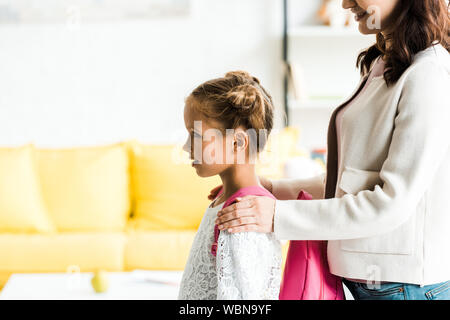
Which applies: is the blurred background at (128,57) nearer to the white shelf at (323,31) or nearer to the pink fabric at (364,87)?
the white shelf at (323,31)

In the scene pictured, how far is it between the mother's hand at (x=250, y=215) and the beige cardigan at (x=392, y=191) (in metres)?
0.02

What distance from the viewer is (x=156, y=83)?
9.93 ft

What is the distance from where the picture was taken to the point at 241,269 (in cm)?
89

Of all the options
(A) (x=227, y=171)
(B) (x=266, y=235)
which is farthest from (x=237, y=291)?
(A) (x=227, y=171)

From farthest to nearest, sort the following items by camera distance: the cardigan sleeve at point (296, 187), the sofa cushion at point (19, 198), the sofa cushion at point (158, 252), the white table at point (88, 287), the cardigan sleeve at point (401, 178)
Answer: the sofa cushion at point (19, 198)
the sofa cushion at point (158, 252)
the white table at point (88, 287)
the cardigan sleeve at point (296, 187)
the cardigan sleeve at point (401, 178)

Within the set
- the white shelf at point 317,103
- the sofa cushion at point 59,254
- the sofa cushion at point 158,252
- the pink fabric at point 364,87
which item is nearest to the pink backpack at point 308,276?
the pink fabric at point 364,87

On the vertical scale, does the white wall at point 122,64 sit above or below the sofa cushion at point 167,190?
above

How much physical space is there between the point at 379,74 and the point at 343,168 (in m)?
0.18

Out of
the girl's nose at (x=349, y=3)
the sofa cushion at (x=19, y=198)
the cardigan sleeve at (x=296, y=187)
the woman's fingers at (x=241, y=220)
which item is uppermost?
the girl's nose at (x=349, y=3)

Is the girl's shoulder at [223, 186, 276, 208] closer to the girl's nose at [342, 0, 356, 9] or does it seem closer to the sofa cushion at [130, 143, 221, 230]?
the girl's nose at [342, 0, 356, 9]

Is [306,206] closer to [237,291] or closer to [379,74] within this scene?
[237,291]

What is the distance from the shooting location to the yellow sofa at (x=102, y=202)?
2371 mm

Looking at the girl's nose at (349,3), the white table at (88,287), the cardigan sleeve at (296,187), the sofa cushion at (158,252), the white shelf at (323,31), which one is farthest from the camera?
the white shelf at (323,31)

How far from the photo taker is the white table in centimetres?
165
